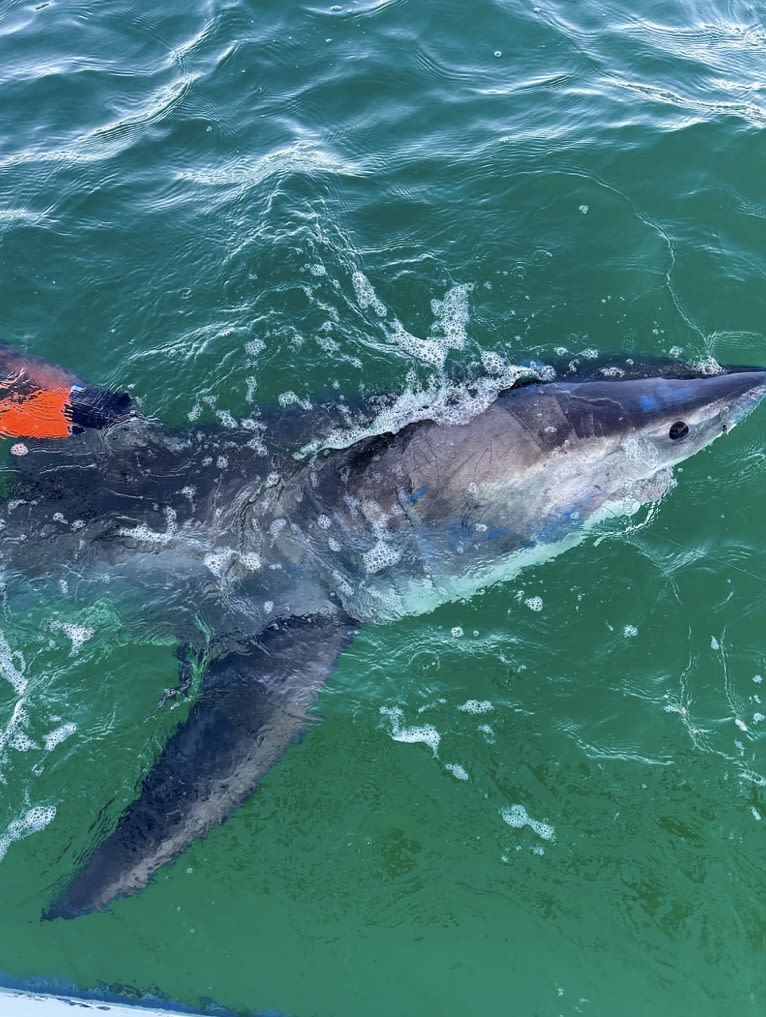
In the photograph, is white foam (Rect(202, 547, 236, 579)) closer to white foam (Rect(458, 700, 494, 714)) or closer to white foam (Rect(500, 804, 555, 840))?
white foam (Rect(458, 700, 494, 714))

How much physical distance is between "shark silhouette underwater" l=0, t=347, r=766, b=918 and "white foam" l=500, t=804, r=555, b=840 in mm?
1525

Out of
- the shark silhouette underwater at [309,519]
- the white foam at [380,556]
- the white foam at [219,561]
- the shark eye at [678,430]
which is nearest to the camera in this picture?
the shark silhouette underwater at [309,519]

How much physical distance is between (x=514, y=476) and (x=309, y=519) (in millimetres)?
1678

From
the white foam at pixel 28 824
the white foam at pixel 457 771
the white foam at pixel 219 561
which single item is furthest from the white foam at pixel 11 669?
the white foam at pixel 457 771

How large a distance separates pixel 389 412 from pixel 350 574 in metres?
1.48

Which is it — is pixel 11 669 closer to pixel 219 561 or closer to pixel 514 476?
pixel 219 561

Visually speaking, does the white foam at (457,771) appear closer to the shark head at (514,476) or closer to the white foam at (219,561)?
the shark head at (514,476)

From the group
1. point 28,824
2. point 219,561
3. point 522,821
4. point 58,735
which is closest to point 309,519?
point 219,561

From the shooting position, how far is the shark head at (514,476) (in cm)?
626

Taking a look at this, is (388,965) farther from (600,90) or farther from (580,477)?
(600,90)

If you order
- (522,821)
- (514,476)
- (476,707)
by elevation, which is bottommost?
(522,821)

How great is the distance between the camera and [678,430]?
21.0 feet

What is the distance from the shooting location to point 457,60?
1131 cm

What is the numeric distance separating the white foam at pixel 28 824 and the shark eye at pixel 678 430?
17.2ft
